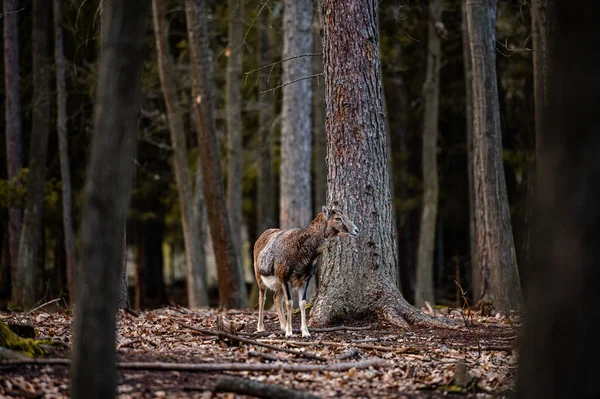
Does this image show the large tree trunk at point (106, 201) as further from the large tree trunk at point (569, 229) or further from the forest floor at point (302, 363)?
the large tree trunk at point (569, 229)

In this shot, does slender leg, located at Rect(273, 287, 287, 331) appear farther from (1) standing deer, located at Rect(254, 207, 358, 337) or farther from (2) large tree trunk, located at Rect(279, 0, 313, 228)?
(2) large tree trunk, located at Rect(279, 0, 313, 228)

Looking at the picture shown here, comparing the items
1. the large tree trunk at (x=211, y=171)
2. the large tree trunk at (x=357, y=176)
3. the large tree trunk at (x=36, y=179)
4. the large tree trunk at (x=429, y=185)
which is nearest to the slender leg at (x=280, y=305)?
the large tree trunk at (x=357, y=176)

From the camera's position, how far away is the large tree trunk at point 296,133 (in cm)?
2061

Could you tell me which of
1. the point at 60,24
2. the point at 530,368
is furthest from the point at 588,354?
the point at 60,24

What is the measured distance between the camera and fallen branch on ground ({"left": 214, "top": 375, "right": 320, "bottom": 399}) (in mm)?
7828

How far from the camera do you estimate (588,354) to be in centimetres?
577

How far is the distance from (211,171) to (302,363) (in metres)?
10.7

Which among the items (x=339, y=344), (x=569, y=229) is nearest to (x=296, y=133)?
(x=339, y=344)

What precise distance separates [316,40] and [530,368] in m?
18.5

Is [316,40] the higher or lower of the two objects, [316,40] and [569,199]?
the higher

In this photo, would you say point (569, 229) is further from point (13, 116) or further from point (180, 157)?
point (13, 116)

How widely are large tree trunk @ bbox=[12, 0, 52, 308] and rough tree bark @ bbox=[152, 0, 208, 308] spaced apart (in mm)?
3359

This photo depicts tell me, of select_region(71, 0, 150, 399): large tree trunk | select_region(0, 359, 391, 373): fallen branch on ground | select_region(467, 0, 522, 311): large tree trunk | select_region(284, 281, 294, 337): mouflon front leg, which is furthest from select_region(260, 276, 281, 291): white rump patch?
select_region(467, 0, 522, 311): large tree trunk

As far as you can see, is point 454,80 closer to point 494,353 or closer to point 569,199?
point 494,353
